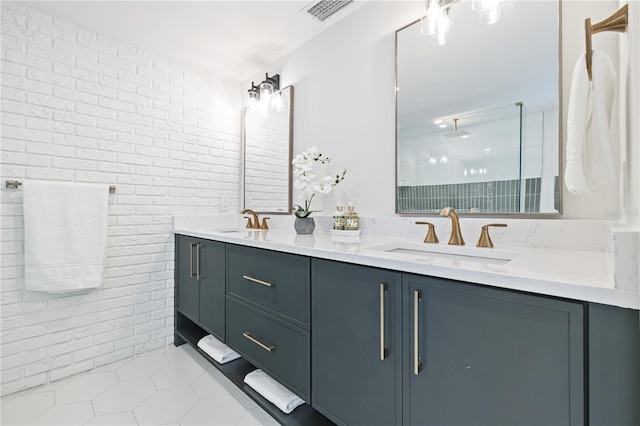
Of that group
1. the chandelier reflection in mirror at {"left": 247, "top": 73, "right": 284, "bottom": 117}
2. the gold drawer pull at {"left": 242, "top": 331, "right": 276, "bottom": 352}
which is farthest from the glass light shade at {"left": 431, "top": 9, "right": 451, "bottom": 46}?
the gold drawer pull at {"left": 242, "top": 331, "right": 276, "bottom": 352}

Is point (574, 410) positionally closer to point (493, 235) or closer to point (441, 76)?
point (493, 235)

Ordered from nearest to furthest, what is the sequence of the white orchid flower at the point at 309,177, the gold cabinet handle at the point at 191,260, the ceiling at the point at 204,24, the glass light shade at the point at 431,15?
the glass light shade at the point at 431,15, the ceiling at the point at 204,24, the white orchid flower at the point at 309,177, the gold cabinet handle at the point at 191,260

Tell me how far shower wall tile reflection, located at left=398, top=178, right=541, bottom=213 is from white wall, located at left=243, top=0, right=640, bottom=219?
0.16 meters

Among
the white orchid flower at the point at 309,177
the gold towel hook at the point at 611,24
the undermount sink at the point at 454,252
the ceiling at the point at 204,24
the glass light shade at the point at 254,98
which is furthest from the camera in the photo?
the glass light shade at the point at 254,98

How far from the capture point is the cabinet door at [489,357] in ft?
2.26

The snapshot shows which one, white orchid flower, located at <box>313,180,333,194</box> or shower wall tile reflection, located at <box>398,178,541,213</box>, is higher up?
white orchid flower, located at <box>313,180,333,194</box>

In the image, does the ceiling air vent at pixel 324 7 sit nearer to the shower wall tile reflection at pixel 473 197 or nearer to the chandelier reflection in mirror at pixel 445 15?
the chandelier reflection in mirror at pixel 445 15

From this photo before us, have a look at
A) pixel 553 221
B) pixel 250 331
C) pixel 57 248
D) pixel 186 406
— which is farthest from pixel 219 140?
pixel 553 221

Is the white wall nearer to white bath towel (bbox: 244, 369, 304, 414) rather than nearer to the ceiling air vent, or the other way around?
the ceiling air vent

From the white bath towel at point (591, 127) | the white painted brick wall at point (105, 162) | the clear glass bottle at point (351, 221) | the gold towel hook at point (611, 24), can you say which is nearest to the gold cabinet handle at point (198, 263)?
the white painted brick wall at point (105, 162)

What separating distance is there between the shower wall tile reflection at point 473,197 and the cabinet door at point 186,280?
1.50 m

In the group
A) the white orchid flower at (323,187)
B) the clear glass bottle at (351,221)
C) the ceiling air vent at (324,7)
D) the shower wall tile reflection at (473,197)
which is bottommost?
the clear glass bottle at (351,221)

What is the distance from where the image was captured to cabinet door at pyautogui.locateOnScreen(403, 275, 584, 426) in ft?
2.26

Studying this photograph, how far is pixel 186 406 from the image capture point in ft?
5.48
